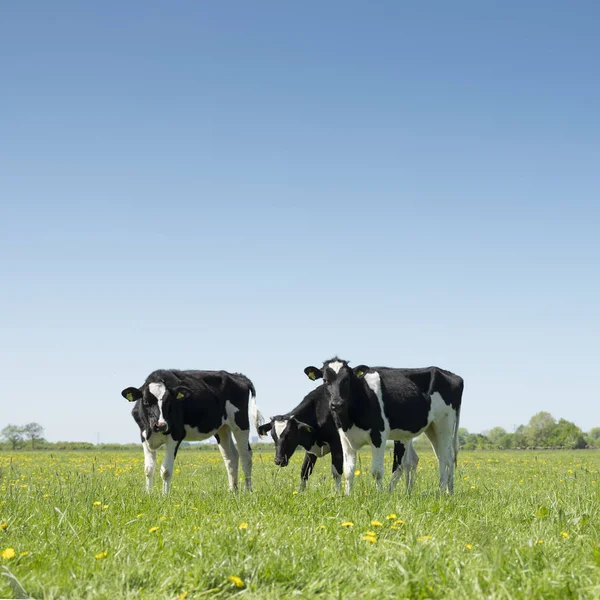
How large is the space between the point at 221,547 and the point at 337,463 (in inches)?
375

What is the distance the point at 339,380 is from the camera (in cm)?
1316

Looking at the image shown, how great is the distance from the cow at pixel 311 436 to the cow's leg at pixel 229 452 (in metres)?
0.80

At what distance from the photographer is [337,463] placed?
14984 millimetres

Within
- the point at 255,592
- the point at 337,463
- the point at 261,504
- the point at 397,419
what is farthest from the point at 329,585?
the point at 337,463

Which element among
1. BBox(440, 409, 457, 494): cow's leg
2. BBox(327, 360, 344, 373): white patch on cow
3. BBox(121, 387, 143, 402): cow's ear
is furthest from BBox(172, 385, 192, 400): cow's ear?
BBox(440, 409, 457, 494): cow's leg

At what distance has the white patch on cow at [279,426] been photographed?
1505 centimetres

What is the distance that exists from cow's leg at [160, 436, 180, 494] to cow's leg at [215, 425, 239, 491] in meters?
2.26

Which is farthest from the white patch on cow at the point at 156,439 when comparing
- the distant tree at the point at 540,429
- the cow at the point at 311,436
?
the distant tree at the point at 540,429

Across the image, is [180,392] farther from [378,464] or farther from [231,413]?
[378,464]

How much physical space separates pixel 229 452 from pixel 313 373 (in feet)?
Result: 10.7

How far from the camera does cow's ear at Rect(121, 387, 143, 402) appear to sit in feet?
45.5

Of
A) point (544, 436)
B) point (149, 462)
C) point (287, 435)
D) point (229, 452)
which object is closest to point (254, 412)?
point (229, 452)

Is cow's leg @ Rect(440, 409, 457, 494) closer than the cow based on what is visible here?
Yes

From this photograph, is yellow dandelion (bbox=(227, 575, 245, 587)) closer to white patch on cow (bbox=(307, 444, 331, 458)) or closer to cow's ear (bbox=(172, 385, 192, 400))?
cow's ear (bbox=(172, 385, 192, 400))
